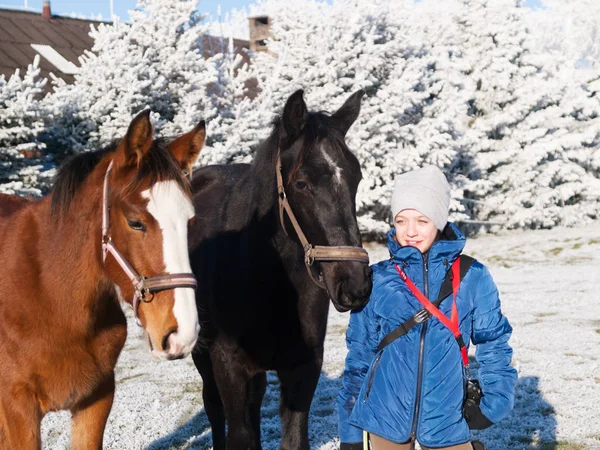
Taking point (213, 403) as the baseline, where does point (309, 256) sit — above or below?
above

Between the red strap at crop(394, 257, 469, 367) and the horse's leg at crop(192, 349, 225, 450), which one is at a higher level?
the red strap at crop(394, 257, 469, 367)

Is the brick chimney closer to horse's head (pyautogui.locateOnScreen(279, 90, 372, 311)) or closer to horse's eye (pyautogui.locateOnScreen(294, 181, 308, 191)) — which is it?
horse's head (pyautogui.locateOnScreen(279, 90, 372, 311))

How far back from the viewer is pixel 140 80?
13320 millimetres

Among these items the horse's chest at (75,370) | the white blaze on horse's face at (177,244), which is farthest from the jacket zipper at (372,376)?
the horse's chest at (75,370)

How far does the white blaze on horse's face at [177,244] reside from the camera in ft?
8.27

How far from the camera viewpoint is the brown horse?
8.66 feet

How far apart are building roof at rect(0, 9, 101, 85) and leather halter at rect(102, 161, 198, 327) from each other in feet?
51.3

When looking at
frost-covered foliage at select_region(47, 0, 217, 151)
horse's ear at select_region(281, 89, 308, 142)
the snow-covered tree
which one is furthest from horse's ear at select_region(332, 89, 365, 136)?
the snow-covered tree

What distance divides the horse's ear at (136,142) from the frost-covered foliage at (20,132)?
8.52 m

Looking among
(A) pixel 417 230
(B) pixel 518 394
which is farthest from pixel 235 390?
(B) pixel 518 394

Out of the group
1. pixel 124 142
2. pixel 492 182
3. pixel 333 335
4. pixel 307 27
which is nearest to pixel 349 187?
pixel 124 142

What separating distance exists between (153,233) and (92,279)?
56 centimetres

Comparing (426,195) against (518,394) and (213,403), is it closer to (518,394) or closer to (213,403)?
(213,403)

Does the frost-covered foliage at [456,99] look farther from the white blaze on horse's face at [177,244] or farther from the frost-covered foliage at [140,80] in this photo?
the white blaze on horse's face at [177,244]
